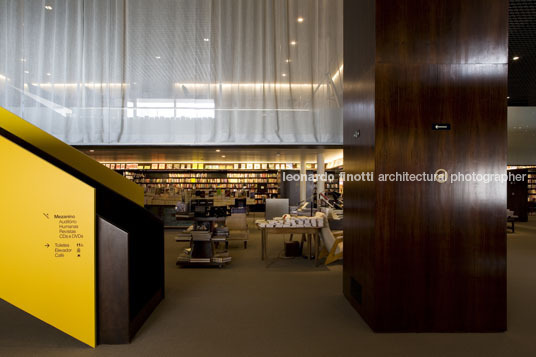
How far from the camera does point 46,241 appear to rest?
290 cm

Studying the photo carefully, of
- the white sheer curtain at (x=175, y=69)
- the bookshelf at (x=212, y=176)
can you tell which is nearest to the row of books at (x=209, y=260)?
the white sheer curtain at (x=175, y=69)

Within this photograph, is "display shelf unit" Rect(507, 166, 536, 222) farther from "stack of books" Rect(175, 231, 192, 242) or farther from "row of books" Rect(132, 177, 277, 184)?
"stack of books" Rect(175, 231, 192, 242)

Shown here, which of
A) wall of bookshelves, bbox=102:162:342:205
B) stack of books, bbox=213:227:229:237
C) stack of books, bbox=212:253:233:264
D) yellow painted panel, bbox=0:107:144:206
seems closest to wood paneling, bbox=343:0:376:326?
stack of books, bbox=212:253:233:264

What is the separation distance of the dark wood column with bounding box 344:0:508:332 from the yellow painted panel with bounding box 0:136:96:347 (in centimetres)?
256

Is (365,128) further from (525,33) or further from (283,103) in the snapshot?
(525,33)

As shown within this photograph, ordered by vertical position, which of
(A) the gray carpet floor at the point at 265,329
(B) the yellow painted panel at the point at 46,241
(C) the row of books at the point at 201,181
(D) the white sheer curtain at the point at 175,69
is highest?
(D) the white sheer curtain at the point at 175,69

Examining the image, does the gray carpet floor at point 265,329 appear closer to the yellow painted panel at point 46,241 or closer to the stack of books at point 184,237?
the yellow painted panel at point 46,241

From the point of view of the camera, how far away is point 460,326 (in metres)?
3.19

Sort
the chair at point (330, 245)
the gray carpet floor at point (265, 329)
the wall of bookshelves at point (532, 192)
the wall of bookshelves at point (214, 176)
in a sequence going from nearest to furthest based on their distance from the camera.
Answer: the gray carpet floor at point (265, 329), the chair at point (330, 245), the wall of bookshelves at point (214, 176), the wall of bookshelves at point (532, 192)

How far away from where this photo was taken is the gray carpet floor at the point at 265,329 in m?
2.81

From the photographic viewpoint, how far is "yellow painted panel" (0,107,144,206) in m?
4.83

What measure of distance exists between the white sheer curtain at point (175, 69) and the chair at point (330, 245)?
1.69 metres

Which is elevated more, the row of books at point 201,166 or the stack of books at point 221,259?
the row of books at point 201,166

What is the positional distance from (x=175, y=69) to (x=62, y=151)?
2612 millimetres
